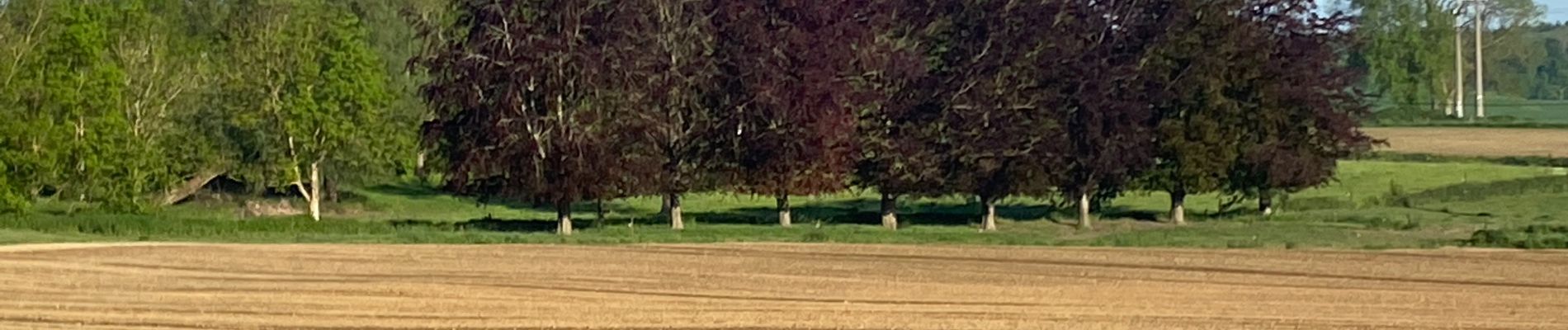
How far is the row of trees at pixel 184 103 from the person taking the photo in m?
54.8

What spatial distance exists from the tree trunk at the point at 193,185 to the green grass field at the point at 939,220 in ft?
1.66

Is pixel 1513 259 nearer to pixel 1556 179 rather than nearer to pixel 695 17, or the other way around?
pixel 695 17

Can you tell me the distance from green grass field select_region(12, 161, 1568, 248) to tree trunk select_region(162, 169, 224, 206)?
51 cm

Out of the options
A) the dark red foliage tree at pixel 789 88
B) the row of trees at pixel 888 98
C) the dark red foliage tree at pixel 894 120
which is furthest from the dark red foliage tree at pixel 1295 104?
the dark red foliage tree at pixel 789 88

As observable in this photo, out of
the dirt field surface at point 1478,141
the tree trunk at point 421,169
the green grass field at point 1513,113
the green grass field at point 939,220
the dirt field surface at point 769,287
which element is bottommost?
the dirt field surface at point 769,287

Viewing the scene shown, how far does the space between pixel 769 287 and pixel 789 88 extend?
63.8 feet

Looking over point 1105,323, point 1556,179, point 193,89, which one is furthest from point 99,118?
point 1556,179

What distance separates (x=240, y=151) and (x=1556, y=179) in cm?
4053

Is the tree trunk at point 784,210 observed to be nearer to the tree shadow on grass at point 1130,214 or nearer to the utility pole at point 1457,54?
the tree shadow on grass at point 1130,214

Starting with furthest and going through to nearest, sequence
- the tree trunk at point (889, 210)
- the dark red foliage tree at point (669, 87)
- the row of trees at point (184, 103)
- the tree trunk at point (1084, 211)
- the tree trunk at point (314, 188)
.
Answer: the tree trunk at point (314, 188)
the row of trees at point (184, 103)
the tree trunk at point (1084, 211)
the tree trunk at point (889, 210)
the dark red foliage tree at point (669, 87)

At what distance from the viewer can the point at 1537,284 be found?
29.7 m

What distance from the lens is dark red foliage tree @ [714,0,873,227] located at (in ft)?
159

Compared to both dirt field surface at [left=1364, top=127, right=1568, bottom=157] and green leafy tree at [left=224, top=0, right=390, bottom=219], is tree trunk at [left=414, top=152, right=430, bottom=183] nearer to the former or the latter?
green leafy tree at [left=224, top=0, right=390, bottom=219]

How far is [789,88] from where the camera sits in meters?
48.6
